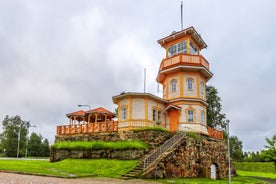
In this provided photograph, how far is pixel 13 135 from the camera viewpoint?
5269 centimetres

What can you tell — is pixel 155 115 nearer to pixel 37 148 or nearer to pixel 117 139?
pixel 117 139

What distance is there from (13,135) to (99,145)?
39.0 metres

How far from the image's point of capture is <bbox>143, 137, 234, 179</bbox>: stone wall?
57.6 ft

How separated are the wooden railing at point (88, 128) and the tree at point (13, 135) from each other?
83.9 feet

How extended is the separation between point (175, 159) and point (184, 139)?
2.28 m

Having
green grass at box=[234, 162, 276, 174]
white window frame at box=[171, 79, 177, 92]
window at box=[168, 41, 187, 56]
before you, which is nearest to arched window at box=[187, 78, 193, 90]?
white window frame at box=[171, 79, 177, 92]

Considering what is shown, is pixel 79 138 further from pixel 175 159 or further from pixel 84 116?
pixel 175 159

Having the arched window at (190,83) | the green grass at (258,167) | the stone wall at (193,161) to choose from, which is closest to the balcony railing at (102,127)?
the stone wall at (193,161)

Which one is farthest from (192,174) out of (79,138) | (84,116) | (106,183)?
(84,116)

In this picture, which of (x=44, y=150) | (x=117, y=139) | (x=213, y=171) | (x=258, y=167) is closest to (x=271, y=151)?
(x=258, y=167)

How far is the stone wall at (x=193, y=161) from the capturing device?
57.6 feet

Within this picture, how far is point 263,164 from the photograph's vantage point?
3709cm

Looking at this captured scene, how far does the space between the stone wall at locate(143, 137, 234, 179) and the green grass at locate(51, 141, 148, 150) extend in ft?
9.62

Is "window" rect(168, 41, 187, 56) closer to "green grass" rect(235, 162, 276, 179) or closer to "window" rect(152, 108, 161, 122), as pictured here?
"window" rect(152, 108, 161, 122)
